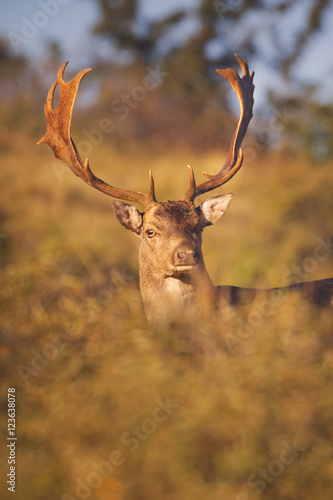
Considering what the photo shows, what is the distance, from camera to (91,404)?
4.04 metres

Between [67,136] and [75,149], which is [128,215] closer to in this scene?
[75,149]

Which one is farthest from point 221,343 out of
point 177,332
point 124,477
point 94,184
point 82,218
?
point 82,218

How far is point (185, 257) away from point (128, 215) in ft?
2.86

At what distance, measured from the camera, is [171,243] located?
5430 mm

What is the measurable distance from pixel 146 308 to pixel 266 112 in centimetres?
1506

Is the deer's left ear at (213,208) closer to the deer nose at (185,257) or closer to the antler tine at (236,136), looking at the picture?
the antler tine at (236,136)

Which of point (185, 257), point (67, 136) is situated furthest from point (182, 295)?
point (67, 136)

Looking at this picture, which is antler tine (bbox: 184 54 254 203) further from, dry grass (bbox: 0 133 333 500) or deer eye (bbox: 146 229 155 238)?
dry grass (bbox: 0 133 333 500)

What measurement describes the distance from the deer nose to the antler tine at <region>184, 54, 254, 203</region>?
791 millimetres

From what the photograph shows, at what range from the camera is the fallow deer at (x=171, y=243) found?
543 centimetres

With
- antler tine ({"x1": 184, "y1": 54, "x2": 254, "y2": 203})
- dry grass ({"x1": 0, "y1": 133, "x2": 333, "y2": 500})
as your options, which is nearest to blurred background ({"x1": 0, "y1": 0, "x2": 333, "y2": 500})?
dry grass ({"x1": 0, "y1": 133, "x2": 333, "y2": 500})

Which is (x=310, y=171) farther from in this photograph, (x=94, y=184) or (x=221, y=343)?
(x=221, y=343)

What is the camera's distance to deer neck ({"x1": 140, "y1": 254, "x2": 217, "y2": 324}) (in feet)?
17.9

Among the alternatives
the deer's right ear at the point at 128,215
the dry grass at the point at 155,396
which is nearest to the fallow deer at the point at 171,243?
the deer's right ear at the point at 128,215
